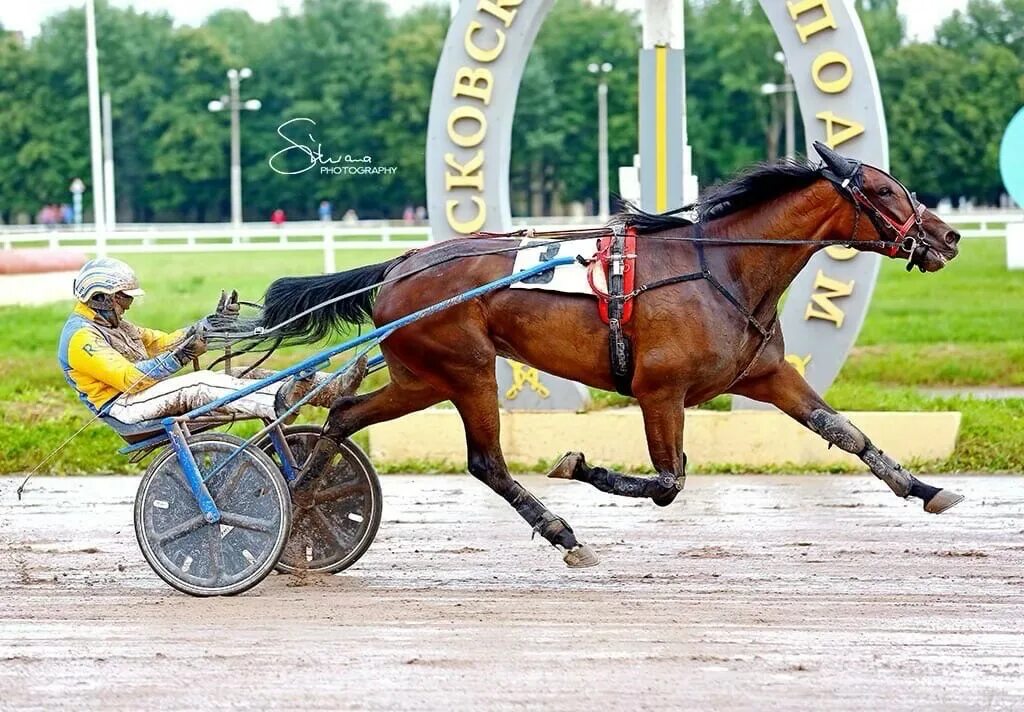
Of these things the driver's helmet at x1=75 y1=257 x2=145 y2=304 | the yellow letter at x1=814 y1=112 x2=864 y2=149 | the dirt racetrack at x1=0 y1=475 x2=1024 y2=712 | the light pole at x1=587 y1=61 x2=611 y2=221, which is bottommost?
the dirt racetrack at x1=0 y1=475 x2=1024 y2=712

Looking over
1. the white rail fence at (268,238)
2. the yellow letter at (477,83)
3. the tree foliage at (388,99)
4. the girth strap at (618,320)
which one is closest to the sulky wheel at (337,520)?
the girth strap at (618,320)

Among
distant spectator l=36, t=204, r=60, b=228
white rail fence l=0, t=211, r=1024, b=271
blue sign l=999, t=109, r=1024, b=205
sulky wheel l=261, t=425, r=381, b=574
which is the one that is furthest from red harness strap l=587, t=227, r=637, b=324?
distant spectator l=36, t=204, r=60, b=228

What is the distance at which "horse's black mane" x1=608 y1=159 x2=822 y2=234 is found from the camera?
6906 mm

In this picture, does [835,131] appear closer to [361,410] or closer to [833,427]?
[833,427]

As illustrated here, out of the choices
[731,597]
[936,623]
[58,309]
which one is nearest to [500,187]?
[731,597]

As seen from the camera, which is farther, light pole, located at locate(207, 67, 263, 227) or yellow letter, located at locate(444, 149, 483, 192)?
light pole, located at locate(207, 67, 263, 227)

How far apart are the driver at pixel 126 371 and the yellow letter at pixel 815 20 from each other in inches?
159

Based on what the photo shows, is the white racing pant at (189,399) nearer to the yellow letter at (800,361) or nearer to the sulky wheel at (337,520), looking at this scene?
the sulky wheel at (337,520)

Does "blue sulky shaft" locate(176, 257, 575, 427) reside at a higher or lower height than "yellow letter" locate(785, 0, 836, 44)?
lower

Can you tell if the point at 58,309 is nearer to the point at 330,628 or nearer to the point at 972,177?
the point at 330,628

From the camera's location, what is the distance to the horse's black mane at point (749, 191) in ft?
22.7

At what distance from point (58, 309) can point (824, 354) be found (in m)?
10.0

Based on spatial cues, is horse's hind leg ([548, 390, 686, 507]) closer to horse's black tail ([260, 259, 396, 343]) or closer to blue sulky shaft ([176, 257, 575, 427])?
blue sulky shaft ([176, 257, 575, 427])

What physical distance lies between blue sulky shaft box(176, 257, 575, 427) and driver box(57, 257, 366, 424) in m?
0.06
